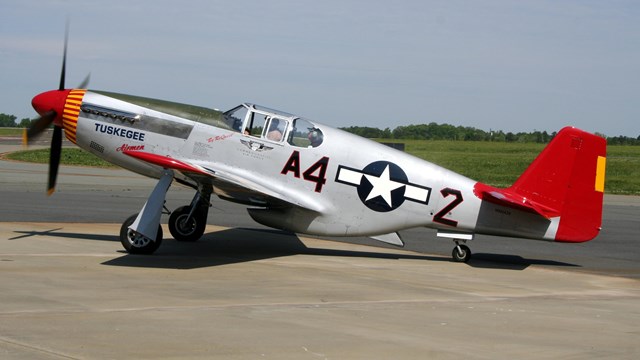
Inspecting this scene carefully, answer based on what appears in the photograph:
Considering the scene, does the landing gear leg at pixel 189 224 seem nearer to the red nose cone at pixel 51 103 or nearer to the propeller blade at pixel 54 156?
the propeller blade at pixel 54 156

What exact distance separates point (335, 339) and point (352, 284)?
12.0 ft

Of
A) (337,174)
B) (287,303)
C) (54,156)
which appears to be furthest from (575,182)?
(54,156)

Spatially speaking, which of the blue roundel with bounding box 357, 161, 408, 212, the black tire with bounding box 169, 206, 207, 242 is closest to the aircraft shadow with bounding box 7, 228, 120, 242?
the black tire with bounding box 169, 206, 207, 242

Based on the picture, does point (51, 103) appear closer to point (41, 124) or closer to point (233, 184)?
point (41, 124)

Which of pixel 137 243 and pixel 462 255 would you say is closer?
pixel 137 243

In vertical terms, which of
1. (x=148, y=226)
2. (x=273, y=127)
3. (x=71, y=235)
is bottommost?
(x=71, y=235)

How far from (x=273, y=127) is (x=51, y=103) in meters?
3.71

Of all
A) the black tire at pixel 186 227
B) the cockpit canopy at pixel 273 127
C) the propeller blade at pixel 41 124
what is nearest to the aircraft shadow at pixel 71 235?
the black tire at pixel 186 227

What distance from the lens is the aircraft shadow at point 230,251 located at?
12.5 metres

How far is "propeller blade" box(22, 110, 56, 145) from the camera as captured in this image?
14.1 m

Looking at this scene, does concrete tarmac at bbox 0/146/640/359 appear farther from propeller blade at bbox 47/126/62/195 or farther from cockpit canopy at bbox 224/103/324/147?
cockpit canopy at bbox 224/103/324/147

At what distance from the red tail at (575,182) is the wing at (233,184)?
12.0ft

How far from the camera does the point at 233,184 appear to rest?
1263 cm

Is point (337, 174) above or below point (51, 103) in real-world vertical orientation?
below
